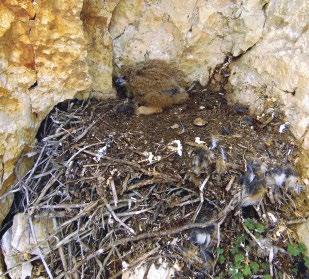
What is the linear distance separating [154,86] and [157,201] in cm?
69

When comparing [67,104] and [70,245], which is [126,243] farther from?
[67,104]

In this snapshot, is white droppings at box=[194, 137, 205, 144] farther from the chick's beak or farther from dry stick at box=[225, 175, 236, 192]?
the chick's beak

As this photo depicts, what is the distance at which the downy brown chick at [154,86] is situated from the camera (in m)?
2.56

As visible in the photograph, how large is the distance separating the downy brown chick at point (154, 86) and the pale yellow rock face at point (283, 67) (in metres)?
0.36

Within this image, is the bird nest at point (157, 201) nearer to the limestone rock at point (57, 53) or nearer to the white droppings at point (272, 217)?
the white droppings at point (272, 217)

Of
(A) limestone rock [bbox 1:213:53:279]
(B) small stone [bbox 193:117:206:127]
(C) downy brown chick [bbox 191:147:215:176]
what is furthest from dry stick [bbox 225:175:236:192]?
(A) limestone rock [bbox 1:213:53:279]

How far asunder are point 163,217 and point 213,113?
693 mm

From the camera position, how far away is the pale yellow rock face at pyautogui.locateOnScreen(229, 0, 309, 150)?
Result: 227 cm

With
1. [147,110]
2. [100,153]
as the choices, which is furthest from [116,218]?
[147,110]

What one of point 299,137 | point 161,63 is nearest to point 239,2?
point 161,63

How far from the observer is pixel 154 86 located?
2561 mm

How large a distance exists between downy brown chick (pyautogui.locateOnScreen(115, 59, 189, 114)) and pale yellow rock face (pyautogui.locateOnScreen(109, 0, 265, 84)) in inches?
2.1

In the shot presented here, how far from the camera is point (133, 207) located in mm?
2180

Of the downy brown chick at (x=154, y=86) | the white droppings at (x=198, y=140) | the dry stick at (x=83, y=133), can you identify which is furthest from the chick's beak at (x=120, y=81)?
the white droppings at (x=198, y=140)
